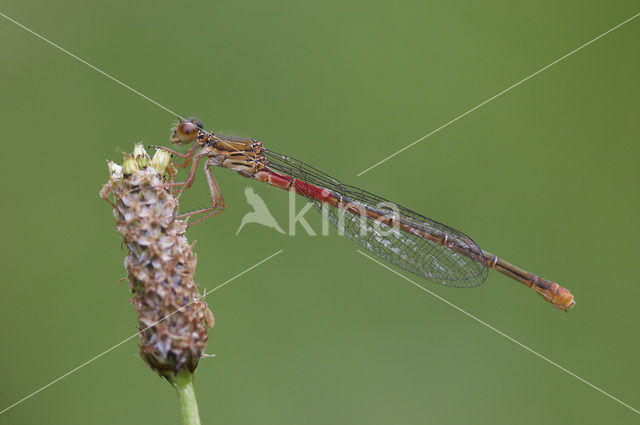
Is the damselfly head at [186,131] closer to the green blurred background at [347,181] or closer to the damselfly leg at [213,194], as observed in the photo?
the damselfly leg at [213,194]

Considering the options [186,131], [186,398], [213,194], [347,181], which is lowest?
[347,181]

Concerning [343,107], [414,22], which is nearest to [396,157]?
[343,107]

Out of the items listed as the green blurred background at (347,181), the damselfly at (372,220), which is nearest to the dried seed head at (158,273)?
the damselfly at (372,220)

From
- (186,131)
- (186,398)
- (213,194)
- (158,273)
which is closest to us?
(186,398)

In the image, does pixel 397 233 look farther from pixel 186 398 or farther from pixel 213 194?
pixel 186 398

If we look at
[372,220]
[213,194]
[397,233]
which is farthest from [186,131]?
[397,233]

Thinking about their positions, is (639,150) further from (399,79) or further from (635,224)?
(399,79)
